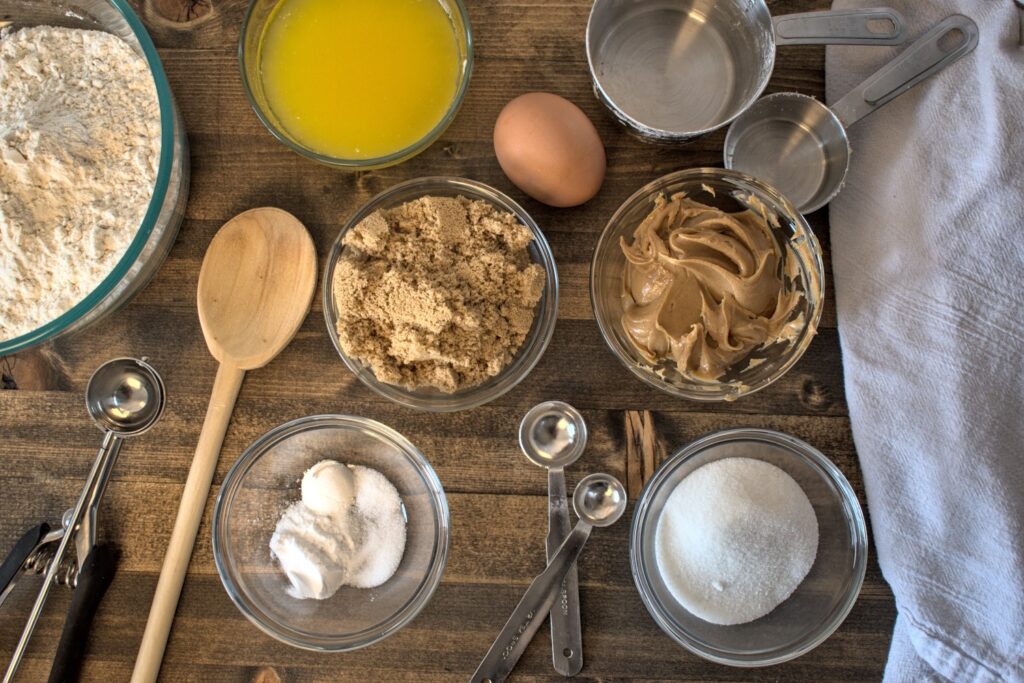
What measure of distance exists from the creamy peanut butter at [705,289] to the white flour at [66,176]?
967mm

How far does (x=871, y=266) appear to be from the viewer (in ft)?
4.57

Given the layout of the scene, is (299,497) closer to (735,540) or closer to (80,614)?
(80,614)

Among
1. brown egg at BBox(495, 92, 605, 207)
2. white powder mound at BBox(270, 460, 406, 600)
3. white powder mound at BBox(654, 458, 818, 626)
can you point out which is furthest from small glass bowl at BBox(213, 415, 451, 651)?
brown egg at BBox(495, 92, 605, 207)

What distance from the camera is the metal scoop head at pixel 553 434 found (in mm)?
1369

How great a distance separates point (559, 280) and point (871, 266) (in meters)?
0.63

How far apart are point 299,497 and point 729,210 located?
1.05 m

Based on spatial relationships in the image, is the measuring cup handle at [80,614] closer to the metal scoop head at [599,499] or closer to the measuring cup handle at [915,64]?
the metal scoop head at [599,499]

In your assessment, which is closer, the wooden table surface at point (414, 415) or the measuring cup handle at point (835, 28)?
the measuring cup handle at point (835, 28)

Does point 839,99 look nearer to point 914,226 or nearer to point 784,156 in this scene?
point 784,156

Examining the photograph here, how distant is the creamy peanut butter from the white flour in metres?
0.97

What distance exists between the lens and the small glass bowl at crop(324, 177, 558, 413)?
4.40 feet

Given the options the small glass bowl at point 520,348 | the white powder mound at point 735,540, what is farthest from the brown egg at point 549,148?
the white powder mound at point 735,540

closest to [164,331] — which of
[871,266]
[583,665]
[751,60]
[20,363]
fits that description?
[20,363]

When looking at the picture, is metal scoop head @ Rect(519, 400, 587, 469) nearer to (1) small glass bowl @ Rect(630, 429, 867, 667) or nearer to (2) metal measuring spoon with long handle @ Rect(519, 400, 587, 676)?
(2) metal measuring spoon with long handle @ Rect(519, 400, 587, 676)
